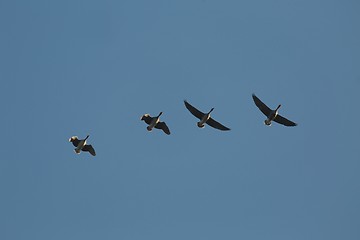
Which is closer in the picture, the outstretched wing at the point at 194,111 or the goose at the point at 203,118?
the goose at the point at 203,118

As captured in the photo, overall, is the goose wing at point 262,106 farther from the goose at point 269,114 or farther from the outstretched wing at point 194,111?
the outstretched wing at point 194,111

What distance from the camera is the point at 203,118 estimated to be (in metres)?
150

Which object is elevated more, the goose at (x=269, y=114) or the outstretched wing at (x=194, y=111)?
the goose at (x=269, y=114)

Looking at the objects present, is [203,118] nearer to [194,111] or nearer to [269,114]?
[194,111]

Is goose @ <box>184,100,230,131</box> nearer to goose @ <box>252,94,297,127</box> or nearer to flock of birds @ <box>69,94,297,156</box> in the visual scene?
flock of birds @ <box>69,94,297,156</box>

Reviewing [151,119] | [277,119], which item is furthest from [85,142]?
[277,119]

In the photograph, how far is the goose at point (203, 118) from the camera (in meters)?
150

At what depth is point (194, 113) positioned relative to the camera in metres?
151

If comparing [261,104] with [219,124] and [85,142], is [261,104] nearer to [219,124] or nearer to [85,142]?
[219,124]

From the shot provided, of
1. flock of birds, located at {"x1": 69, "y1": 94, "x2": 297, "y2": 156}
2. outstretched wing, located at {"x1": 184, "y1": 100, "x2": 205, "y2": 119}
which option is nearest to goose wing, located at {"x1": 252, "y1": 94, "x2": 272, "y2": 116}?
flock of birds, located at {"x1": 69, "y1": 94, "x2": 297, "y2": 156}

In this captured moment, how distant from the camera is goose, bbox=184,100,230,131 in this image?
150000 mm

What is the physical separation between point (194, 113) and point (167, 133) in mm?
2612

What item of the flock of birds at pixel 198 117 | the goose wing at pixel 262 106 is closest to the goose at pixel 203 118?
the flock of birds at pixel 198 117

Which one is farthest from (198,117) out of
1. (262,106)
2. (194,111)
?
(262,106)
